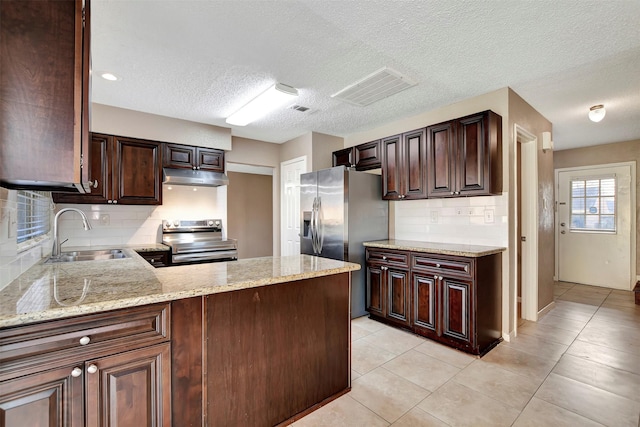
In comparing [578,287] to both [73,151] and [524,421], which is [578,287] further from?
[73,151]

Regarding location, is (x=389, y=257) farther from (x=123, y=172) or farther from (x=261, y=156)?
(x=123, y=172)

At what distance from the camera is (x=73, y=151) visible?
44.4 inches

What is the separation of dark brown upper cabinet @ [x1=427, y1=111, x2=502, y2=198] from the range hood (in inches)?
109

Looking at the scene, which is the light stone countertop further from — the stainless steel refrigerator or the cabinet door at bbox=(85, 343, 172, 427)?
the stainless steel refrigerator

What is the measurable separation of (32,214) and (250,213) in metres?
4.73

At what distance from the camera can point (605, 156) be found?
16.5ft

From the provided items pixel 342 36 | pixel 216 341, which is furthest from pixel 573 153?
pixel 216 341

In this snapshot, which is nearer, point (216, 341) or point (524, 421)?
point (216, 341)

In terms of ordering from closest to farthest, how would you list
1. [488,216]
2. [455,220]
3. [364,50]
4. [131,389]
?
[131,389] < [364,50] < [488,216] < [455,220]

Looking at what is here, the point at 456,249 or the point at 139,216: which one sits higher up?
the point at 139,216

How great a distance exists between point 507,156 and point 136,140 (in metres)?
4.18

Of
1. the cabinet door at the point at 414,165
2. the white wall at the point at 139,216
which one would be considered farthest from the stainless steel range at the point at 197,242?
the cabinet door at the point at 414,165

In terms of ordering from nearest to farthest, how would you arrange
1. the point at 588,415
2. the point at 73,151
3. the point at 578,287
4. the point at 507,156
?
1. the point at 73,151
2. the point at 588,415
3. the point at 507,156
4. the point at 578,287

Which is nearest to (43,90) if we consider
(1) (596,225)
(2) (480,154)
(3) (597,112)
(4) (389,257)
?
(4) (389,257)
